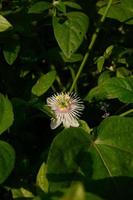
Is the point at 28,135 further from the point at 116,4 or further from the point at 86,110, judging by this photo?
the point at 116,4

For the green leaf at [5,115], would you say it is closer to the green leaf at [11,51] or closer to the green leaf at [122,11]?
the green leaf at [11,51]

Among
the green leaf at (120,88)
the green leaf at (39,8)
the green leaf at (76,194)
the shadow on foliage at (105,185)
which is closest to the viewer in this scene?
the green leaf at (76,194)

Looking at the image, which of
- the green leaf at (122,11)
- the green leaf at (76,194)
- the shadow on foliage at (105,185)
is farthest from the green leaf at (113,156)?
the green leaf at (76,194)

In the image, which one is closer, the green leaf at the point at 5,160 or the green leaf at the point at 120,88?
the green leaf at the point at 5,160

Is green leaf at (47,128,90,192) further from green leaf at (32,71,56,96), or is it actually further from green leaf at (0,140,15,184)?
green leaf at (32,71,56,96)

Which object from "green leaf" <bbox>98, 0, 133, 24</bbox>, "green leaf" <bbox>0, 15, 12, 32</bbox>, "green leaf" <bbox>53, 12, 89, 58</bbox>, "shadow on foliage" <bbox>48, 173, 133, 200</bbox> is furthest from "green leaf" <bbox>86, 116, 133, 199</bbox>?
"green leaf" <bbox>98, 0, 133, 24</bbox>
